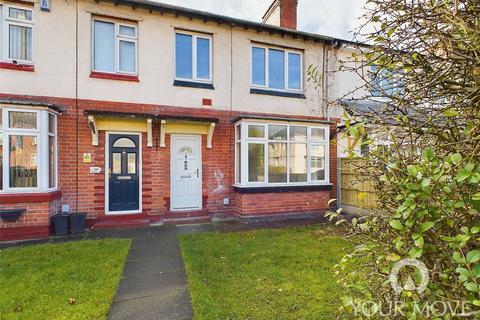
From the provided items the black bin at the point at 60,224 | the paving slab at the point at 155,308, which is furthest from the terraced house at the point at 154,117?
the paving slab at the point at 155,308

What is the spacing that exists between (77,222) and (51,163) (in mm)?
1602

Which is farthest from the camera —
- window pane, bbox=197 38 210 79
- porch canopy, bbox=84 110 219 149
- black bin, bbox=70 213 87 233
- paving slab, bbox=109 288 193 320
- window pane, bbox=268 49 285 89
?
window pane, bbox=268 49 285 89

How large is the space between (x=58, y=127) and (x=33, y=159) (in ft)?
3.34

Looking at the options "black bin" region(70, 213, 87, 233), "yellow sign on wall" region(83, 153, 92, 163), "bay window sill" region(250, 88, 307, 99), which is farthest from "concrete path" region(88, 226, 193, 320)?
"bay window sill" region(250, 88, 307, 99)

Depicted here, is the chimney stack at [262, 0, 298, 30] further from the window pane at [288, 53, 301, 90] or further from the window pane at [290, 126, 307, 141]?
the window pane at [290, 126, 307, 141]

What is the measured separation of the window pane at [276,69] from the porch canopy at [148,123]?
270 cm

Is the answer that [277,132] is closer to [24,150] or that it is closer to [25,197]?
[24,150]

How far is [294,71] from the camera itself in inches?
383

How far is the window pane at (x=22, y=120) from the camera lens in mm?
6188

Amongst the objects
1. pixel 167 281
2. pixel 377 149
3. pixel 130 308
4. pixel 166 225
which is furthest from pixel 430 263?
pixel 166 225

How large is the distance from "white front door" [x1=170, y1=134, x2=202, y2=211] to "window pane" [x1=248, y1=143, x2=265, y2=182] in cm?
154

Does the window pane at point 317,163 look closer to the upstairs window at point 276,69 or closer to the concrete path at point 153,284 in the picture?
the upstairs window at point 276,69

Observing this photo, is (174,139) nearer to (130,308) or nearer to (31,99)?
(31,99)

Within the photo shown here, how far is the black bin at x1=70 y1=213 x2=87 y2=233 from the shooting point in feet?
22.2
